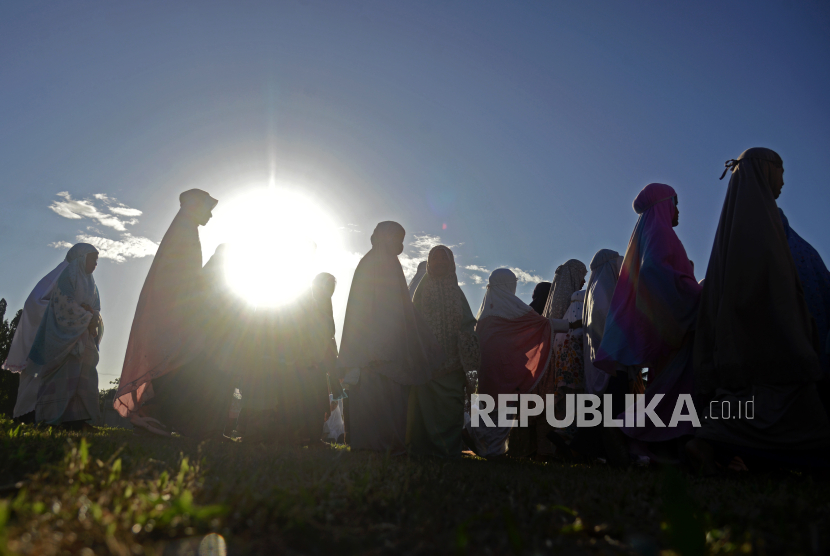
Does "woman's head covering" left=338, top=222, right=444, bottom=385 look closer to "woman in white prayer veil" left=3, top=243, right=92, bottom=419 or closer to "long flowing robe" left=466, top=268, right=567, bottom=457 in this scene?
"long flowing robe" left=466, top=268, right=567, bottom=457

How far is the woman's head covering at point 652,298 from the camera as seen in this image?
3.66 meters

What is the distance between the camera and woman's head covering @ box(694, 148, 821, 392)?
296 centimetres

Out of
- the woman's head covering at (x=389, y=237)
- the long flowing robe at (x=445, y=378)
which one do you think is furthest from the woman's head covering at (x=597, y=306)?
the woman's head covering at (x=389, y=237)

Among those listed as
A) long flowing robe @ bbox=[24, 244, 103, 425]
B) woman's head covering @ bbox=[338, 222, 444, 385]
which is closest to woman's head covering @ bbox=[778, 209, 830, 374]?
woman's head covering @ bbox=[338, 222, 444, 385]

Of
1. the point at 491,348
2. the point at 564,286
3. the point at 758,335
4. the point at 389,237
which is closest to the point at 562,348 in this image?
the point at 491,348

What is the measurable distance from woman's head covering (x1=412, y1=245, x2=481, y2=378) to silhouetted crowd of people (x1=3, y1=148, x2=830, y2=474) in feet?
0.05

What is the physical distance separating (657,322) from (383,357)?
234 cm

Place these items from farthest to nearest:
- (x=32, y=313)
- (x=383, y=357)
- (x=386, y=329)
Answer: (x=32, y=313), (x=386, y=329), (x=383, y=357)

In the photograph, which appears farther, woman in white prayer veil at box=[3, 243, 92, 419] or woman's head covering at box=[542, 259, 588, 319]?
woman in white prayer veil at box=[3, 243, 92, 419]

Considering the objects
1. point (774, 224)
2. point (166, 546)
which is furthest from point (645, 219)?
point (166, 546)

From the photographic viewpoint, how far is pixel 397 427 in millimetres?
4480

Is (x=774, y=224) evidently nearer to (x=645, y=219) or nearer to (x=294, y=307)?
(x=645, y=219)

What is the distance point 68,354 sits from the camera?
607 centimetres

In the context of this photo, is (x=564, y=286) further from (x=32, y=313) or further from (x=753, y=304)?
(x=32, y=313)
